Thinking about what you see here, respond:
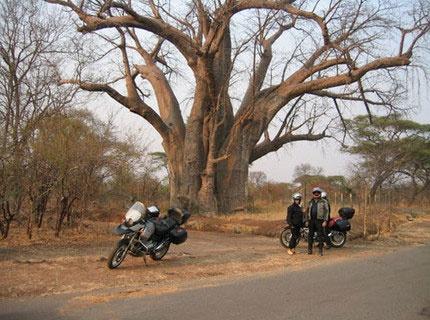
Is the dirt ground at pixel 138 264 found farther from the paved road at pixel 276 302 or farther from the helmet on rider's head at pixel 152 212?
the helmet on rider's head at pixel 152 212

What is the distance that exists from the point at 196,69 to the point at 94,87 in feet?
12.2

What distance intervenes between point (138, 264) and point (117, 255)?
2.67 ft

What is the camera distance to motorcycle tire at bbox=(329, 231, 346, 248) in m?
14.1

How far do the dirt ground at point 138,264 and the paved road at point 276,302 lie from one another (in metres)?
0.56

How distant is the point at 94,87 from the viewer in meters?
20.0

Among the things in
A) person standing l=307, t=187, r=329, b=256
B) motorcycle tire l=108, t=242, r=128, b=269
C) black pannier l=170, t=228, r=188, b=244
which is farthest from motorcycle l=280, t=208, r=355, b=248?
motorcycle tire l=108, t=242, r=128, b=269

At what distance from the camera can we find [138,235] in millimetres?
10180

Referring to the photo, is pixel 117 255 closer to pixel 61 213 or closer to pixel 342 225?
pixel 61 213

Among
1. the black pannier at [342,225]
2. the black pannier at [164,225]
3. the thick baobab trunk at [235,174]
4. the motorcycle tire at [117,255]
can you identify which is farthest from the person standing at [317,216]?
the thick baobab trunk at [235,174]

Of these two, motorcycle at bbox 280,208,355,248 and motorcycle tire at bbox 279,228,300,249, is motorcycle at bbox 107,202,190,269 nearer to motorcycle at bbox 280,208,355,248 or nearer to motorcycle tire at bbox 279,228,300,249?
motorcycle tire at bbox 279,228,300,249

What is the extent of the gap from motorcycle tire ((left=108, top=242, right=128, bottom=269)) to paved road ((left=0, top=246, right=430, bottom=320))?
2188mm

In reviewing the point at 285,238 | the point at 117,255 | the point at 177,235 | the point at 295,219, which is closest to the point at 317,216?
the point at 295,219

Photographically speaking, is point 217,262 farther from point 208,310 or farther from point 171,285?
point 208,310

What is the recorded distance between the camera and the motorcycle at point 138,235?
9.82 meters
